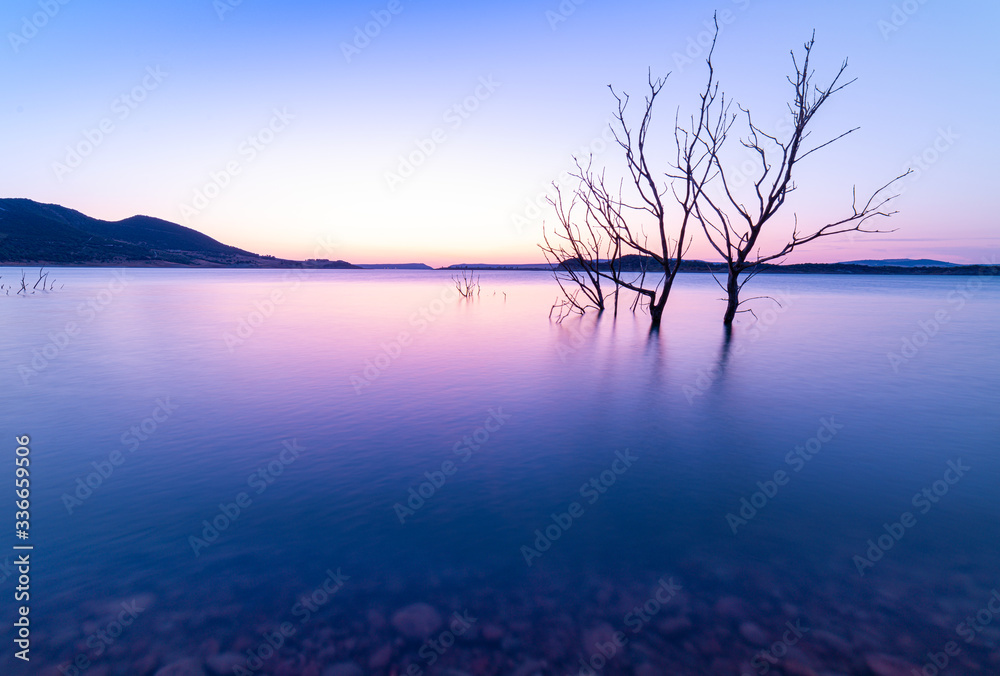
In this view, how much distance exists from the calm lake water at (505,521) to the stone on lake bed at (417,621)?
17 millimetres

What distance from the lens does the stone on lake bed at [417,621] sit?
2.79 metres

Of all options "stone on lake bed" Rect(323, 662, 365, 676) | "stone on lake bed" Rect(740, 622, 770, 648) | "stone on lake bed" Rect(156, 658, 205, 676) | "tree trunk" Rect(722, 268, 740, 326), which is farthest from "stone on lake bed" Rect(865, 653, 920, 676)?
"tree trunk" Rect(722, 268, 740, 326)

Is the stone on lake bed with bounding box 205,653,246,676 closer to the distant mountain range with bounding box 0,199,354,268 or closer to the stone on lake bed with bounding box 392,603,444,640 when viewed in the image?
the stone on lake bed with bounding box 392,603,444,640

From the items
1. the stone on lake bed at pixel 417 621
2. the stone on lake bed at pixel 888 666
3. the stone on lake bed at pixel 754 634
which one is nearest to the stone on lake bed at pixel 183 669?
the stone on lake bed at pixel 417 621

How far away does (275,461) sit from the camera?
5363 mm

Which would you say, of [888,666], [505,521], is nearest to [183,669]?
[505,521]

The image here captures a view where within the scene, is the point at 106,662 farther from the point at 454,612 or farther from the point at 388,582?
the point at 454,612

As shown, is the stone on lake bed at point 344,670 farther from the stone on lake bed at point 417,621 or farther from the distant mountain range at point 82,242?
the distant mountain range at point 82,242

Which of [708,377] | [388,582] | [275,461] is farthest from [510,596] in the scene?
[708,377]

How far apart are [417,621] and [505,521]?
136cm

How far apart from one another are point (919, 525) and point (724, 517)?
1.63m

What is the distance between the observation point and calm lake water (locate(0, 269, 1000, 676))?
2719 millimetres

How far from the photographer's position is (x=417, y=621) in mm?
2883

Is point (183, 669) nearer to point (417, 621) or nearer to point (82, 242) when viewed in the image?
point (417, 621)
